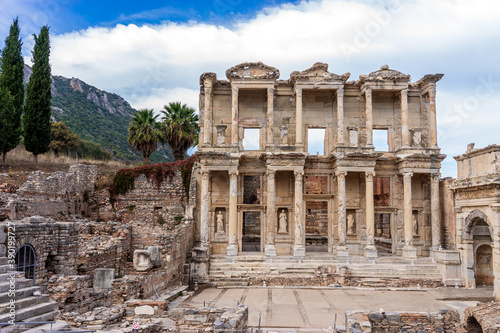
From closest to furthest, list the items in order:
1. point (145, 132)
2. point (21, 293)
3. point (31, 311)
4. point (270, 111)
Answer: point (31, 311)
point (21, 293)
point (270, 111)
point (145, 132)

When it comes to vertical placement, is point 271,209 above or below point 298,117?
below

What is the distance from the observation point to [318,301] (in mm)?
16656

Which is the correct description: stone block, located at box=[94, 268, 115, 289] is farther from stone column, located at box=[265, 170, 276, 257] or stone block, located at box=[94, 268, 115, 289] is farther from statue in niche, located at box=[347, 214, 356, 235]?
statue in niche, located at box=[347, 214, 356, 235]

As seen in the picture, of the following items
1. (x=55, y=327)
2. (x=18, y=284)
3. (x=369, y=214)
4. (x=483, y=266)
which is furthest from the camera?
(x=369, y=214)

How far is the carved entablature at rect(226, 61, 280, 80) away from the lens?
23.5 m

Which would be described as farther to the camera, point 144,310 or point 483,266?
point 483,266

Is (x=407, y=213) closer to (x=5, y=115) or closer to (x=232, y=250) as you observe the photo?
(x=232, y=250)

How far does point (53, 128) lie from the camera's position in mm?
42125

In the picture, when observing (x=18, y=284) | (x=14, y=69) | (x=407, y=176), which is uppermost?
(x=14, y=69)

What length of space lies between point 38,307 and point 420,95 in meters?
24.0

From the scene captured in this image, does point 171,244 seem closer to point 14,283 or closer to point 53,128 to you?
point 14,283

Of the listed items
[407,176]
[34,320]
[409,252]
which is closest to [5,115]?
[34,320]

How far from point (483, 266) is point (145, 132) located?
25478 millimetres

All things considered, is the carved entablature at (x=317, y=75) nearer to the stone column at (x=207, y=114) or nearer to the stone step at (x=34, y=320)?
the stone column at (x=207, y=114)
